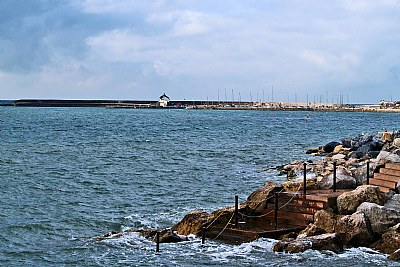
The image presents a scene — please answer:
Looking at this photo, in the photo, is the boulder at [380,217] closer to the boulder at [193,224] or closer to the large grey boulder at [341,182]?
the large grey boulder at [341,182]

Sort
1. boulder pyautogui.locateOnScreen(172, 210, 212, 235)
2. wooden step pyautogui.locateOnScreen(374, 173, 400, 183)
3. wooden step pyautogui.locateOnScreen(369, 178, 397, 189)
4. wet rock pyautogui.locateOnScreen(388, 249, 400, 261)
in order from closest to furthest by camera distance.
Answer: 1. wet rock pyautogui.locateOnScreen(388, 249, 400, 261)
2. boulder pyautogui.locateOnScreen(172, 210, 212, 235)
3. wooden step pyautogui.locateOnScreen(369, 178, 397, 189)
4. wooden step pyautogui.locateOnScreen(374, 173, 400, 183)

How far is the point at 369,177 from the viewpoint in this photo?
61.0 ft

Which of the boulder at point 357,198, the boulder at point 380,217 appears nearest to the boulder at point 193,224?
the boulder at point 357,198

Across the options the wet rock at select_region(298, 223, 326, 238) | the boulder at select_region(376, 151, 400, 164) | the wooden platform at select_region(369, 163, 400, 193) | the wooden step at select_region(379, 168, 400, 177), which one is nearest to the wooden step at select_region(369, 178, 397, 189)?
the wooden platform at select_region(369, 163, 400, 193)

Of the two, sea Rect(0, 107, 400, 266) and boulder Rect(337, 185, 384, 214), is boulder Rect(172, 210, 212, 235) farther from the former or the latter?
boulder Rect(337, 185, 384, 214)

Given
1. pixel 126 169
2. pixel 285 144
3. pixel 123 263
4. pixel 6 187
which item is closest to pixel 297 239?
pixel 123 263

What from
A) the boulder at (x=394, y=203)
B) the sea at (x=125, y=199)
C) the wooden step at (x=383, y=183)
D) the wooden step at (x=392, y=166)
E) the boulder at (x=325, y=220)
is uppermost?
the wooden step at (x=392, y=166)

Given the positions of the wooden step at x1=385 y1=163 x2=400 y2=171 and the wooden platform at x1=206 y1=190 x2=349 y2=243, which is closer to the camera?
the wooden platform at x1=206 y1=190 x2=349 y2=243

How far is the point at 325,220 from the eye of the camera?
14.6 m

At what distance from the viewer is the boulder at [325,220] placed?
14.5m

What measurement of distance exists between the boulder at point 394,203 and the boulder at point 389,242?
1179mm

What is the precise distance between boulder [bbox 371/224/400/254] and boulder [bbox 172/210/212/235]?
461 cm

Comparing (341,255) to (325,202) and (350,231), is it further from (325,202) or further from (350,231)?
(325,202)

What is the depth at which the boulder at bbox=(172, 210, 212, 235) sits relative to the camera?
15.9m
